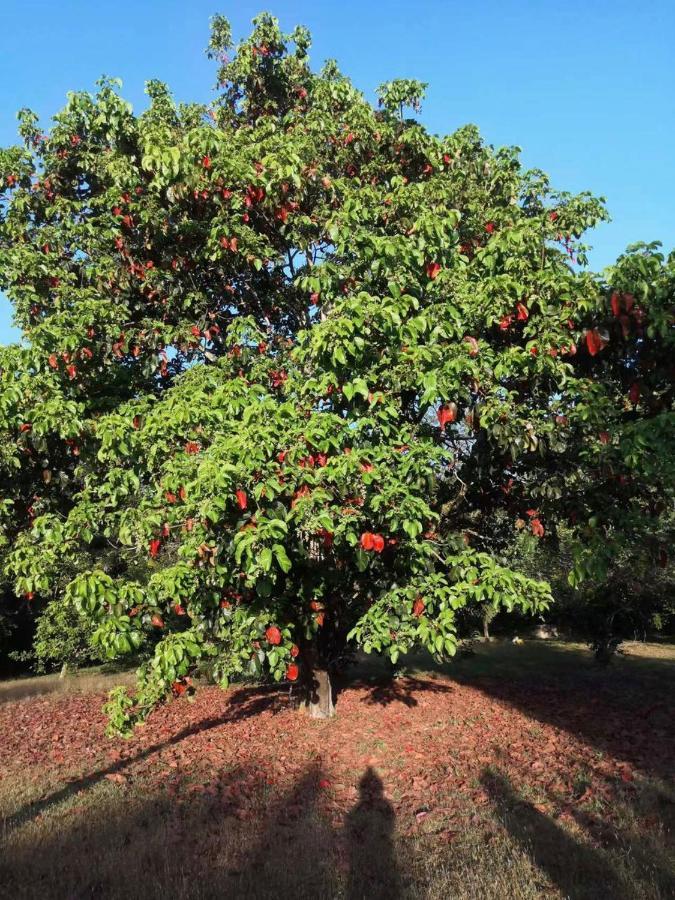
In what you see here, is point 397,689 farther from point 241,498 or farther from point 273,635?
point 241,498

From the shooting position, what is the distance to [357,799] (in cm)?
781

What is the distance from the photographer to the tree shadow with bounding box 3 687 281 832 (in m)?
7.45

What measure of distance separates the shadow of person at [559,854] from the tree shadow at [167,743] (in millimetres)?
5583

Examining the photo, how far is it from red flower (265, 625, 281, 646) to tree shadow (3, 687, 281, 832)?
11.6ft

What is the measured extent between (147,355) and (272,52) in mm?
7375

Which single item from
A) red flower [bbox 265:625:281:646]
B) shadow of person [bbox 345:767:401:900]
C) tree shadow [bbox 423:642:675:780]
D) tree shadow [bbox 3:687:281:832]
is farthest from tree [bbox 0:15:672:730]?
tree shadow [bbox 423:642:675:780]

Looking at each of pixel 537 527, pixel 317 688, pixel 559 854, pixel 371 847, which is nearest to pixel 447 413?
pixel 537 527

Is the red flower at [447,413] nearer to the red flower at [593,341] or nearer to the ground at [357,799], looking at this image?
the red flower at [593,341]

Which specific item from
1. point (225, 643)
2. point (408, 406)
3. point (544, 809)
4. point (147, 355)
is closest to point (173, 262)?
point (147, 355)

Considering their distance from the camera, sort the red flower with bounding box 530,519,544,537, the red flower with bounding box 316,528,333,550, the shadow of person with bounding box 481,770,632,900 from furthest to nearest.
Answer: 1. the red flower with bounding box 530,519,544,537
2. the red flower with bounding box 316,528,333,550
3. the shadow of person with bounding box 481,770,632,900

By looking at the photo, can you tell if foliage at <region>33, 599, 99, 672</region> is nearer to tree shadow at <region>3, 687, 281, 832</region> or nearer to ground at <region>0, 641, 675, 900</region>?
ground at <region>0, 641, 675, 900</region>

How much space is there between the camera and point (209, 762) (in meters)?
9.47

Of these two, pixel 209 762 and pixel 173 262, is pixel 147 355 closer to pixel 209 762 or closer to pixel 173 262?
pixel 173 262

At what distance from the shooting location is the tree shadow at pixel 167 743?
7.45m
